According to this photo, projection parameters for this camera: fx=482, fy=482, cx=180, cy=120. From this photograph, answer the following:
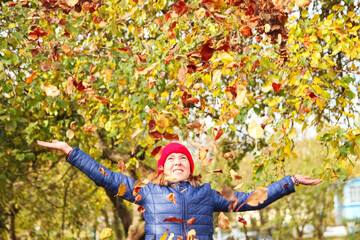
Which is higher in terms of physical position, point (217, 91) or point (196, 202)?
point (217, 91)

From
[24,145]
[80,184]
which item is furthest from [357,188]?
[24,145]

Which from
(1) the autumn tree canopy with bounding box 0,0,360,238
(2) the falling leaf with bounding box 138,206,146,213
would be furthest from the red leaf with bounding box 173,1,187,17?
(2) the falling leaf with bounding box 138,206,146,213

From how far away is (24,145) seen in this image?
6117 millimetres

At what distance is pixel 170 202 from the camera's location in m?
3.16

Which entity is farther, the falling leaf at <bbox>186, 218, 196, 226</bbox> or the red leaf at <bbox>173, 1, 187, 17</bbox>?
the falling leaf at <bbox>186, 218, 196, 226</bbox>

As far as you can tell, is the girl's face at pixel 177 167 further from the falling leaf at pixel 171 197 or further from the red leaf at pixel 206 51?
the red leaf at pixel 206 51

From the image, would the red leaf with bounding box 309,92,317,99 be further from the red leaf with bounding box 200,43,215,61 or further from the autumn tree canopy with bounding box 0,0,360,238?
the red leaf with bounding box 200,43,215,61

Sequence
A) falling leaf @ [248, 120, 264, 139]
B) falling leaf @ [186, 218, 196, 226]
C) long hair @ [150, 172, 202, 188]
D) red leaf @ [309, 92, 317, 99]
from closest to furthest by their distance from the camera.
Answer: falling leaf @ [248, 120, 264, 139], falling leaf @ [186, 218, 196, 226], long hair @ [150, 172, 202, 188], red leaf @ [309, 92, 317, 99]

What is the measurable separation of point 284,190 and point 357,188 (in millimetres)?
32680

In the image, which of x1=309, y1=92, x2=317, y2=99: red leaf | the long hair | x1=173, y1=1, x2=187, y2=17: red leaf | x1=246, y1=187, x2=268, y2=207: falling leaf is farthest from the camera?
x1=309, y1=92, x2=317, y2=99: red leaf

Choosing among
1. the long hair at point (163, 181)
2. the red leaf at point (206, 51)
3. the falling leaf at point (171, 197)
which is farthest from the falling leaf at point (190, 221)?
the red leaf at point (206, 51)

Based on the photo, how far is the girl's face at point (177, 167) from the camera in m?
3.30

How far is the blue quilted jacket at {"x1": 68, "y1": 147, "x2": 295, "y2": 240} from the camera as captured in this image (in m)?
3.13

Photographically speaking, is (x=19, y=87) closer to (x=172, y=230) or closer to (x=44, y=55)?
(x=44, y=55)
